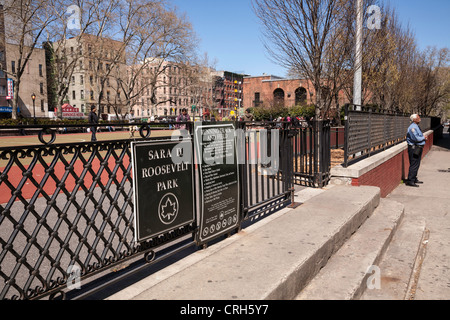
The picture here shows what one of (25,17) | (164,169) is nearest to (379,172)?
(164,169)

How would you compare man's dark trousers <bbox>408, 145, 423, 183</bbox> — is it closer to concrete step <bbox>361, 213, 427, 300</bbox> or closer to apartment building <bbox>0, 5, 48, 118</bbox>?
concrete step <bbox>361, 213, 427, 300</bbox>

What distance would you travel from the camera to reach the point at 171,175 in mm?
3154

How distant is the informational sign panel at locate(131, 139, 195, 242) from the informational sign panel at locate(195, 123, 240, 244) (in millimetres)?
140

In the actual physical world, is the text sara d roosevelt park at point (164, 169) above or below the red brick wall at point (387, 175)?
above

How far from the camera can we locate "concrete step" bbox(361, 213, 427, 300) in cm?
367

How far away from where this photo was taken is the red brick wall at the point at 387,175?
7570mm

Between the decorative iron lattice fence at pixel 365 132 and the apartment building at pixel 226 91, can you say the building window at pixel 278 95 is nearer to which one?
the apartment building at pixel 226 91

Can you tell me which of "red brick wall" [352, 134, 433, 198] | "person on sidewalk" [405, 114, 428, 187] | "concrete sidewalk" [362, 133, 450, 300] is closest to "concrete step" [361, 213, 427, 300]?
"concrete sidewalk" [362, 133, 450, 300]

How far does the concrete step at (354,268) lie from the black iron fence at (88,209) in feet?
3.85

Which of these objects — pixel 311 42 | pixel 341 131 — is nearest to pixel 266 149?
pixel 311 42

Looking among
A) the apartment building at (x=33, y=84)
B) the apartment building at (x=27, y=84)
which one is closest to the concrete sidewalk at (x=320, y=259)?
the apartment building at (x=27, y=84)

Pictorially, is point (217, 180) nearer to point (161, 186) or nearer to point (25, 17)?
point (161, 186)

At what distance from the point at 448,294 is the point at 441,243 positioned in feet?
6.86
